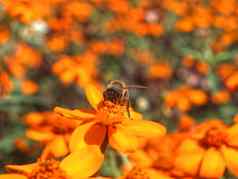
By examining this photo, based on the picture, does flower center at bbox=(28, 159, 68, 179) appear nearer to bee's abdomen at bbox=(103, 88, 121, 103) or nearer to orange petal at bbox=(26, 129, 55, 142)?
bee's abdomen at bbox=(103, 88, 121, 103)

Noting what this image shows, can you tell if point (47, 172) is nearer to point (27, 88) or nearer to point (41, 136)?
point (41, 136)

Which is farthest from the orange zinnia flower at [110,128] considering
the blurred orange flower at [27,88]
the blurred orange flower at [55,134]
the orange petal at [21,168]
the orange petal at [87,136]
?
the blurred orange flower at [27,88]

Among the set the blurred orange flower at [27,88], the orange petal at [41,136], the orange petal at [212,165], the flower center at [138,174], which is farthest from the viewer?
the blurred orange flower at [27,88]

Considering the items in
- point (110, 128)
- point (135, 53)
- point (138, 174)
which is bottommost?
point (138, 174)

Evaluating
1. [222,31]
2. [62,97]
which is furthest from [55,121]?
[222,31]

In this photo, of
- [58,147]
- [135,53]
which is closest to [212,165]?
[58,147]

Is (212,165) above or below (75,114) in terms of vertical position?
below

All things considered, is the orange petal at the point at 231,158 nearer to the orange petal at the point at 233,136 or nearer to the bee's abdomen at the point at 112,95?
the orange petal at the point at 233,136
